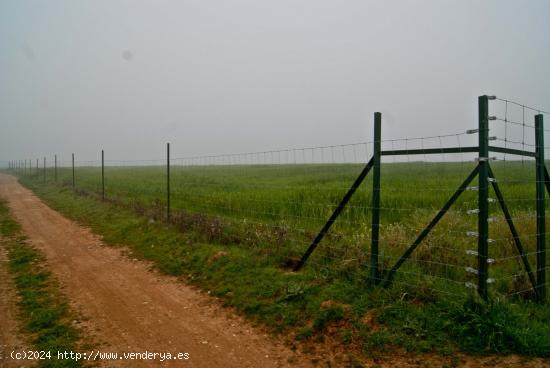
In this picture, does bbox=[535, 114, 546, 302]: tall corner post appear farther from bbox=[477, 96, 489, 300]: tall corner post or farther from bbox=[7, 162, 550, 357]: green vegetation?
bbox=[477, 96, 489, 300]: tall corner post

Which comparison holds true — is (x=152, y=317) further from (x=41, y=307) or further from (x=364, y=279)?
(x=364, y=279)

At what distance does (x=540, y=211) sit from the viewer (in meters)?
5.42

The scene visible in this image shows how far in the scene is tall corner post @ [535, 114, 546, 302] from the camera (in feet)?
17.3

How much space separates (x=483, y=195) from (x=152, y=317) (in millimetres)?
4796

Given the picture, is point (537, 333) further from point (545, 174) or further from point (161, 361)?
point (161, 361)

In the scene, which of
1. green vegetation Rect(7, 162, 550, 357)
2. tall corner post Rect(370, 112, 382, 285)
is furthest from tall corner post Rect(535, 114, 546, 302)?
tall corner post Rect(370, 112, 382, 285)

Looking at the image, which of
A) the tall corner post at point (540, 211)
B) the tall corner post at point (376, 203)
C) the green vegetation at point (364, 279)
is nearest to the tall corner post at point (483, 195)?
the green vegetation at point (364, 279)

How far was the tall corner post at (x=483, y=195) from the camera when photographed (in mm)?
4551

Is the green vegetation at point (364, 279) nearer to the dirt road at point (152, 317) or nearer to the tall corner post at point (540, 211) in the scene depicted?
the tall corner post at point (540, 211)

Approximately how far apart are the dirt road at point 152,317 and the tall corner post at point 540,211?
11.3ft

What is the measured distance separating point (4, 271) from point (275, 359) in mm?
6655

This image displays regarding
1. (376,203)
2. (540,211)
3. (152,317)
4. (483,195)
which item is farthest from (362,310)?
(152,317)

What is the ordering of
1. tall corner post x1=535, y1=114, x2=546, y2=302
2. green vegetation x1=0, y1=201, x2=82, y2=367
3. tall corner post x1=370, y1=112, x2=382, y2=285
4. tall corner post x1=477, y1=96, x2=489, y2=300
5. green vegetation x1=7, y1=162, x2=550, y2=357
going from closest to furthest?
green vegetation x1=7, y1=162, x2=550, y2=357 < tall corner post x1=477, y1=96, x2=489, y2=300 < green vegetation x1=0, y1=201, x2=82, y2=367 < tall corner post x1=535, y1=114, x2=546, y2=302 < tall corner post x1=370, y1=112, x2=382, y2=285

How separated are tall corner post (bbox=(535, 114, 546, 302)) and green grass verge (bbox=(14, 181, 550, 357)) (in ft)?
1.39
